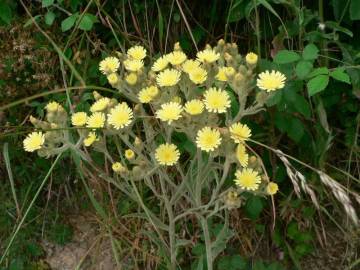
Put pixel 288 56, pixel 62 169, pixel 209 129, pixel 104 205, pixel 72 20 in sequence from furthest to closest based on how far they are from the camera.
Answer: pixel 62 169, pixel 104 205, pixel 72 20, pixel 288 56, pixel 209 129

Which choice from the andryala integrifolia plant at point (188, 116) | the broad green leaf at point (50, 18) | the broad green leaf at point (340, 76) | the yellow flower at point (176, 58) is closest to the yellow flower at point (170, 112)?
the andryala integrifolia plant at point (188, 116)

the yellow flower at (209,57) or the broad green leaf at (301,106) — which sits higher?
the yellow flower at (209,57)


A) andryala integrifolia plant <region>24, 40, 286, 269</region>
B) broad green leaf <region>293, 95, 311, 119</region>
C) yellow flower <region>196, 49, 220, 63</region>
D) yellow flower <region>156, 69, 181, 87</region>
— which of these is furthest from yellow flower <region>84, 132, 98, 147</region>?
broad green leaf <region>293, 95, 311, 119</region>

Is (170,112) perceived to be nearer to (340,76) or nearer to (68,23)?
(340,76)

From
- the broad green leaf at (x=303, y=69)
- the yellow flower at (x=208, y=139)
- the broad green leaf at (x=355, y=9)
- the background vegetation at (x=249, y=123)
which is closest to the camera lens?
the yellow flower at (x=208, y=139)

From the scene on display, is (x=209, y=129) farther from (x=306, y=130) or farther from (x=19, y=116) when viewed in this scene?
(x=19, y=116)

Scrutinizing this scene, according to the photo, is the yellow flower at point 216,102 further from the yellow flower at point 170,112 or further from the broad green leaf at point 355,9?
the broad green leaf at point 355,9

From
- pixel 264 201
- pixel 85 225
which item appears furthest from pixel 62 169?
pixel 264 201
